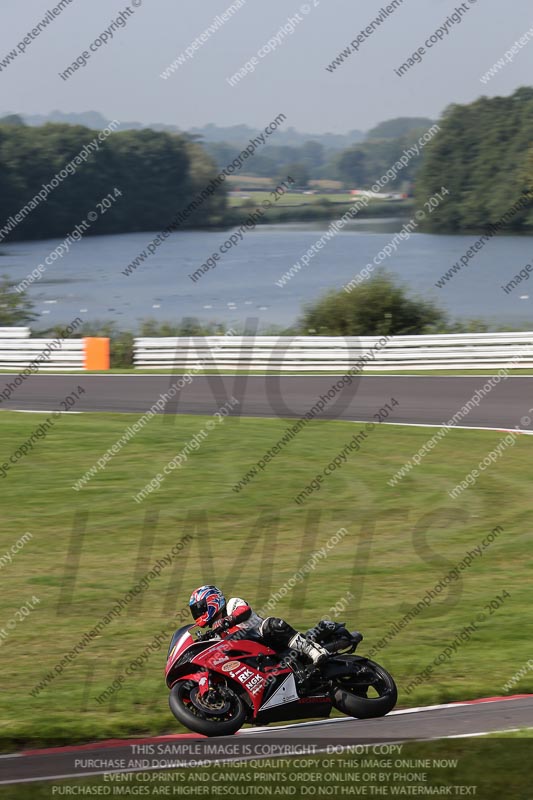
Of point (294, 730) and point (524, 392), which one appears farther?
point (524, 392)

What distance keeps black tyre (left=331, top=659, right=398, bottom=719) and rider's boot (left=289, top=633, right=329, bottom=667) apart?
0.79 feet

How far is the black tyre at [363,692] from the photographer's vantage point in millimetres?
7516

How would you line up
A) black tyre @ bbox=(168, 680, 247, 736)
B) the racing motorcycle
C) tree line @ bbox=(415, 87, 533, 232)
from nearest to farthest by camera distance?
black tyre @ bbox=(168, 680, 247, 736) → the racing motorcycle → tree line @ bbox=(415, 87, 533, 232)

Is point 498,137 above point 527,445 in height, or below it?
above

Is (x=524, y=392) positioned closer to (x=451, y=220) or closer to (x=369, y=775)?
(x=369, y=775)

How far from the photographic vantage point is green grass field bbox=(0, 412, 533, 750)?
893cm

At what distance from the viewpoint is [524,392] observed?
70.2 ft

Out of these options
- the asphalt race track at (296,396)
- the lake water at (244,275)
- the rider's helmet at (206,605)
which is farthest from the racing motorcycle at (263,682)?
the lake water at (244,275)

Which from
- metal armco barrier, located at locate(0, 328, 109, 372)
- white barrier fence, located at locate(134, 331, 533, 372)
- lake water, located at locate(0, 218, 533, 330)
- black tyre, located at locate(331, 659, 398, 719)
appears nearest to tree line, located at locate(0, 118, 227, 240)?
lake water, located at locate(0, 218, 533, 330)

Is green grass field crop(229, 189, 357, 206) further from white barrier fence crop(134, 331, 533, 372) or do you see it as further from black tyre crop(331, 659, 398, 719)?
black tyre crop(331, 659, 398, 719)

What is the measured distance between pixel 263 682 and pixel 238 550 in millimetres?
5040

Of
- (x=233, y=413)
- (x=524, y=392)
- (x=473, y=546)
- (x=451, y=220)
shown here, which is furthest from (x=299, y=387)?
(x=451, y=220)

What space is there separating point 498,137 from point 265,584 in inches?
2131

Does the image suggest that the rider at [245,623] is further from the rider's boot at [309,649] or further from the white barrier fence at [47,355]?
the white barrier fence at [47,355]
